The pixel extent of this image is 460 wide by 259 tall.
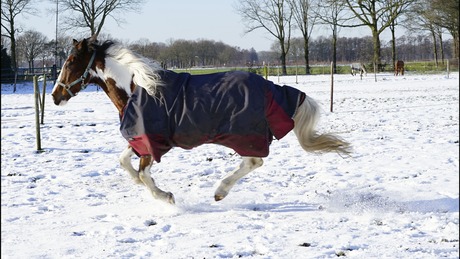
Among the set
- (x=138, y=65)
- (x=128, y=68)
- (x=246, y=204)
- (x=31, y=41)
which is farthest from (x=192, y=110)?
(x=31, y=41)

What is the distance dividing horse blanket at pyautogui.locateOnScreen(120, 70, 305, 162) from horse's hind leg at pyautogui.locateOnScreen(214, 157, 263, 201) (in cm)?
18

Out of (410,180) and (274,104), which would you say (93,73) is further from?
(410,180)

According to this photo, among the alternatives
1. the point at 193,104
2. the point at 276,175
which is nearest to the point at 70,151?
the point at 276,175

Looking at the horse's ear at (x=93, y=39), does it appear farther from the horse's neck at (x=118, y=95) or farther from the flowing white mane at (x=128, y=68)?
the horse's neck at (x=118, y=95)

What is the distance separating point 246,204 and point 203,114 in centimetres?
85

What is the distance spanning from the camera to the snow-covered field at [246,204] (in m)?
3.10

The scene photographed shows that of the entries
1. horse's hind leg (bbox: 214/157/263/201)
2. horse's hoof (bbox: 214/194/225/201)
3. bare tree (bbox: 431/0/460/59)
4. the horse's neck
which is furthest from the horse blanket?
bare tree (bbox: 431/0/460/59)

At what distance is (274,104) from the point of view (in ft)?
13.6

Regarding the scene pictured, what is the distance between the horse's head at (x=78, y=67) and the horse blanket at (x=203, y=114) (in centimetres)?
65

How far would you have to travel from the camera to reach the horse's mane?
397 cm

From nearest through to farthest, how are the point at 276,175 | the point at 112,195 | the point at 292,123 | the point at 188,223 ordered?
the point at 188,223 < the point at 292,123 < the point at 112,195 < the point at 276,175

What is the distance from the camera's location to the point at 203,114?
13.0 feet

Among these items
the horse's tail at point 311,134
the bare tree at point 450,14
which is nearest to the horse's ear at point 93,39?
the horse's tail at point 311,134

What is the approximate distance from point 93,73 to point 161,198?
4.25ft
